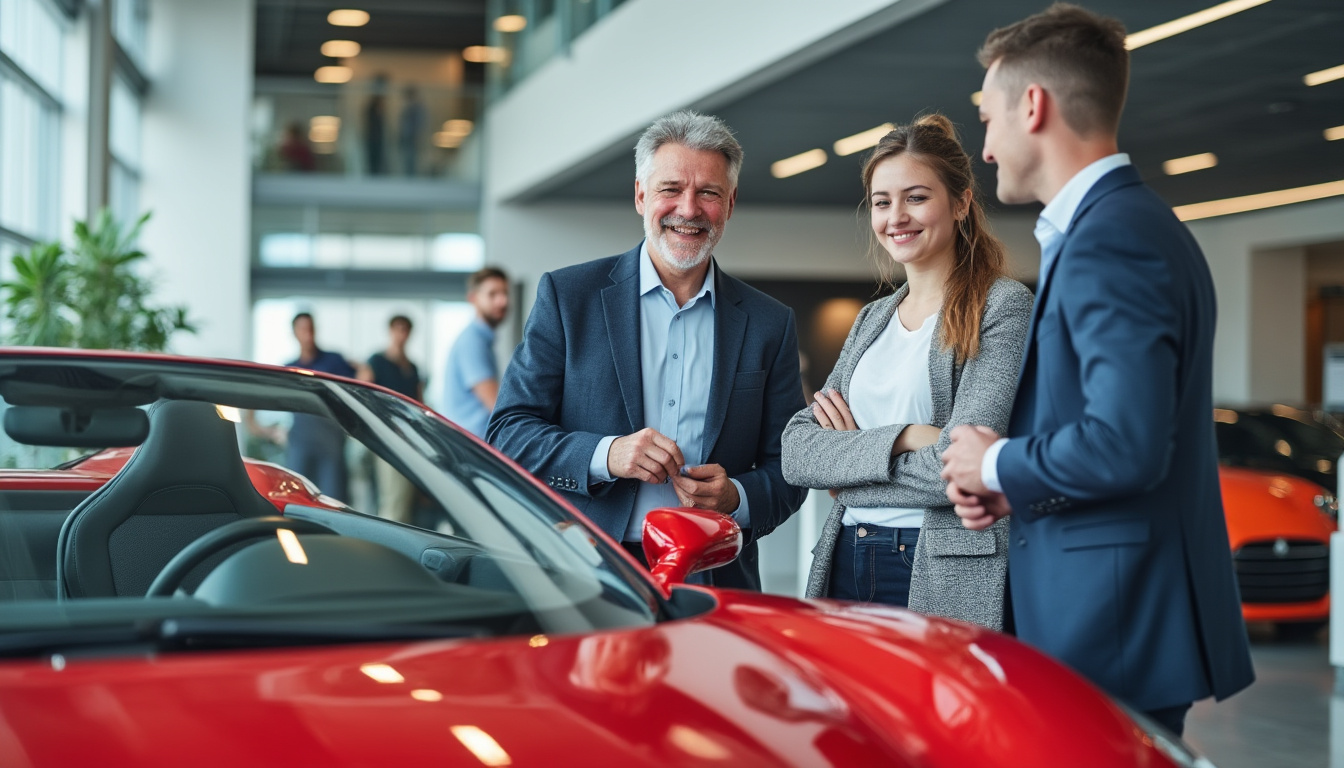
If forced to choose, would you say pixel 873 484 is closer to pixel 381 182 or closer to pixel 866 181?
pixel 866 181

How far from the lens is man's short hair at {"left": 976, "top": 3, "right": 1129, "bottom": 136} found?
1769 mm

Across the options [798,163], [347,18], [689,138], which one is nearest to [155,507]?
[689,138]

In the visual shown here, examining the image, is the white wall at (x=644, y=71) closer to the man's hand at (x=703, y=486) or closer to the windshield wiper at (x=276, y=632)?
the man's hand at (x=703, y=486)

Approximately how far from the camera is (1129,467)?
1.63 metres

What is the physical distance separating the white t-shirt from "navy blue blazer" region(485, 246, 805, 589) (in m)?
0.24

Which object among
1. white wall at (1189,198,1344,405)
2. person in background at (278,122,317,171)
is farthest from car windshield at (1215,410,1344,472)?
person in background at (278,122,317,171)

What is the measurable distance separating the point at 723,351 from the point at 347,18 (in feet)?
62.6

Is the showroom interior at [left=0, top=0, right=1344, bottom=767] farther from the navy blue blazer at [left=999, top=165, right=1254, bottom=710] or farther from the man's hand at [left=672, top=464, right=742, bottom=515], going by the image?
the navy blue blazer at [left=999, top=165, right=1254, bottom=710]

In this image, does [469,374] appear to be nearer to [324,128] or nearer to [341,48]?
[324,128]

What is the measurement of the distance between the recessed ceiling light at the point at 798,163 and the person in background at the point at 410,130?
5.07m

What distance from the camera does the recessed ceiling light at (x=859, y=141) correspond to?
11.6 m

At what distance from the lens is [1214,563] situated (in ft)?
5.79

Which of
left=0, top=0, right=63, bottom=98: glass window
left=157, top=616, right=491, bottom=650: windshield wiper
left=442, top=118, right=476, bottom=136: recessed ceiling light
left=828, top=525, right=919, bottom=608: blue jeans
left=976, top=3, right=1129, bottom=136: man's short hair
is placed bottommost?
left=828, top=525, right=919, bottom=608: blue jeans

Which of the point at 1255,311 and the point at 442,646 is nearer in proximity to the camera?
the point at 442,646
